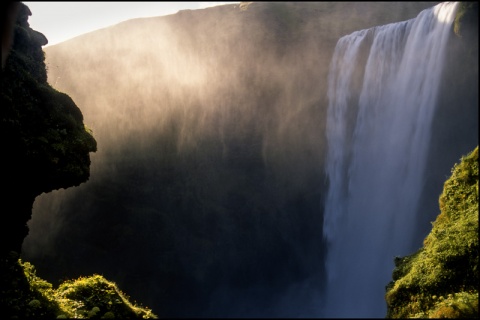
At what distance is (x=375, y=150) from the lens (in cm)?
3506

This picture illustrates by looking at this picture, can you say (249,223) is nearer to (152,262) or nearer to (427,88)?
(152,262)

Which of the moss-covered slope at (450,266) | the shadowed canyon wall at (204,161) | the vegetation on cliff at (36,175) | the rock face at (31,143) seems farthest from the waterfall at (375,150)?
the vegetation on cliff at (36,175)

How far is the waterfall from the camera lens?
3045 centimetres

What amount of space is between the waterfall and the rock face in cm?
2781

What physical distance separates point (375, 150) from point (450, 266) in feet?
93.0

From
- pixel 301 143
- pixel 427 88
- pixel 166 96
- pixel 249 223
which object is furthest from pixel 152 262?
pixel 427 88

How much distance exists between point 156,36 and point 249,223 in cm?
2296

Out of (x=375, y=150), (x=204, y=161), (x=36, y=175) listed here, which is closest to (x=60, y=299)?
(x=36, y=175)

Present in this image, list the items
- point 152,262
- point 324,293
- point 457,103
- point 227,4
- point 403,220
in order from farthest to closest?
point 227,4 < point 324,293 < point 152,262 < point 403,220 < point 457,103

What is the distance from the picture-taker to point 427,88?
29766mm

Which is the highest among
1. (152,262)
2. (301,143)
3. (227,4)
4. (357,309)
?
(227,4)

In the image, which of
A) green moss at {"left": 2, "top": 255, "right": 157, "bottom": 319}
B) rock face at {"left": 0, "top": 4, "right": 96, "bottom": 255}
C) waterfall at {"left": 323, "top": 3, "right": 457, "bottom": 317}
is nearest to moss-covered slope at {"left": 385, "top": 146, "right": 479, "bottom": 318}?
green moss at {"left": 2, "top": 255, "right": 157, "bottom": 319}

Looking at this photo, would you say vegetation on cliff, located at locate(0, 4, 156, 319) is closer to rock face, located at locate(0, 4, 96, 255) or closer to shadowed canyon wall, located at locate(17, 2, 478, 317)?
rock face, located at locate(0, 4, 96, 255)

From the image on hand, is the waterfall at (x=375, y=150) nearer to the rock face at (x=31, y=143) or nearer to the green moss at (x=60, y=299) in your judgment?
the rock face at (x=31, y=143)
